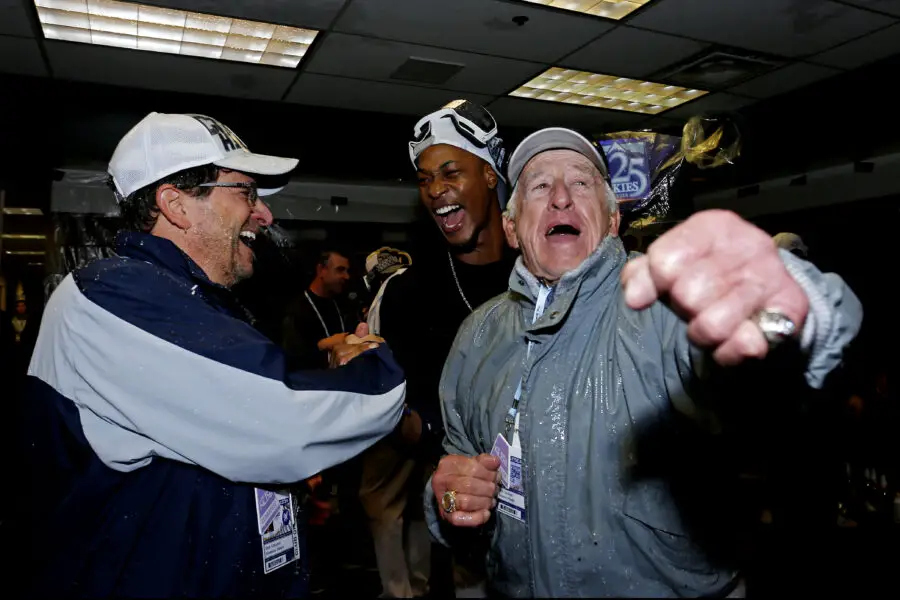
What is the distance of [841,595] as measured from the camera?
4379 mm

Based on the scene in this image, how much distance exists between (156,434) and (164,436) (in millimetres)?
20

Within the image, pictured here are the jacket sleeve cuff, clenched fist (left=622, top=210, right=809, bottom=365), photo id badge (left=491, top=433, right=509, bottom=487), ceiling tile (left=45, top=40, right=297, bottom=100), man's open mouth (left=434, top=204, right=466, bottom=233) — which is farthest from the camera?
ceiling tile (left=45, top=40, right=297, bottom=100)

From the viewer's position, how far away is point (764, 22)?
4727 mm

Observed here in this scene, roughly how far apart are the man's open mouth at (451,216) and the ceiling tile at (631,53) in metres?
2.92

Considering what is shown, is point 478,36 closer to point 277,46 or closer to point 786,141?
point 277,46

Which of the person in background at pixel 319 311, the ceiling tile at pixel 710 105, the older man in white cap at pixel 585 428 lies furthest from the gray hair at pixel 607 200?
the ceiling tile at pixel 710 105

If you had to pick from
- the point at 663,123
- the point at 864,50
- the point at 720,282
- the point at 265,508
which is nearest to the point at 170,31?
the point at 265,508

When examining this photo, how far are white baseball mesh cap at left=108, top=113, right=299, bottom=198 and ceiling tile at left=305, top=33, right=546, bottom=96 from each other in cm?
311

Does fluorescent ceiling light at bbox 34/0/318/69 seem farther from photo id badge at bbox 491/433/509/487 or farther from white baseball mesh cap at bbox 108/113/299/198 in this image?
photo id badge at bbox 491/433/509/487

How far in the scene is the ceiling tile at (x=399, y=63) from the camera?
4.98 m

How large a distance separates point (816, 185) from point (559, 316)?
956cm

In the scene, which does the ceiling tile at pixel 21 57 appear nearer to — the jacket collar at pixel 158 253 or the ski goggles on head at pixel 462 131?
the ski goggles on head at pixel 462 131

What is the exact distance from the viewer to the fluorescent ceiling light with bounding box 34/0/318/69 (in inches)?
173

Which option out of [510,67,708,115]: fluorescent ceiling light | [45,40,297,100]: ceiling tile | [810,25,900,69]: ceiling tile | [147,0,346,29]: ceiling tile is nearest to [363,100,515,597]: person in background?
[147,0,346,29]: ceiling tile
